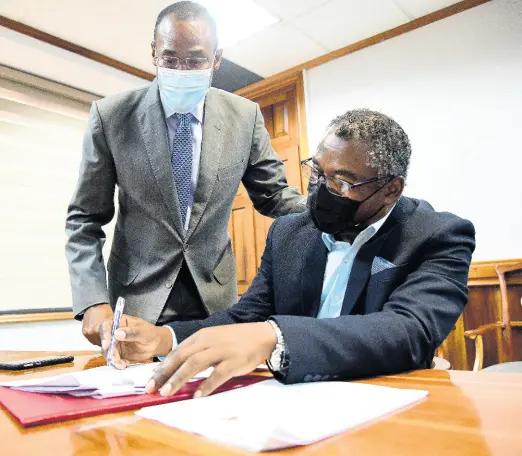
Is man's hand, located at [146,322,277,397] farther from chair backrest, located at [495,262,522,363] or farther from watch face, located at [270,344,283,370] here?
chair backrest, located at [495,262,522,363]

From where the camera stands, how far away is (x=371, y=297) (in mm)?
1108

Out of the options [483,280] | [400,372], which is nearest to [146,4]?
[483,280]

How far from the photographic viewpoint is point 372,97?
3752 millimetres

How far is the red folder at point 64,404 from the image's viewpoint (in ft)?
1.88

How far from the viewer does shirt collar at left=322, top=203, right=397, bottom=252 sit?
1222 millimetres

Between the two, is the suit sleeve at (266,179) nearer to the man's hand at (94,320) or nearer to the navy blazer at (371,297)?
the navy blazer at (371,297)

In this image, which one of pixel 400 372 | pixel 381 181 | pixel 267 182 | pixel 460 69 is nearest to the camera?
pixel 400 372

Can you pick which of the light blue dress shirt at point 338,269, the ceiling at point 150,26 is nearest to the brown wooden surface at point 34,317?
the ceiling at point 150,26

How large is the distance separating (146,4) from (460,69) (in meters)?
2.17

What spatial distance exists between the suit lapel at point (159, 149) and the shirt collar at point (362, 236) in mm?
481

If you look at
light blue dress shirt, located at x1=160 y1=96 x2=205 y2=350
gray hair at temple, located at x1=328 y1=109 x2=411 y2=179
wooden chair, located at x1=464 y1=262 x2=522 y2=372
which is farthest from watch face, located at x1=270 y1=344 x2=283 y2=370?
wooden chair, located at x1=464 y1=262 x2=522 y2=372

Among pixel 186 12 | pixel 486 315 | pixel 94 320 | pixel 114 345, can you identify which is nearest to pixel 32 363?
pixel 94 320

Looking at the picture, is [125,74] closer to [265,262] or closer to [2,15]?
[2,15]

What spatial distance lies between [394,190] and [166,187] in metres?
0.71
